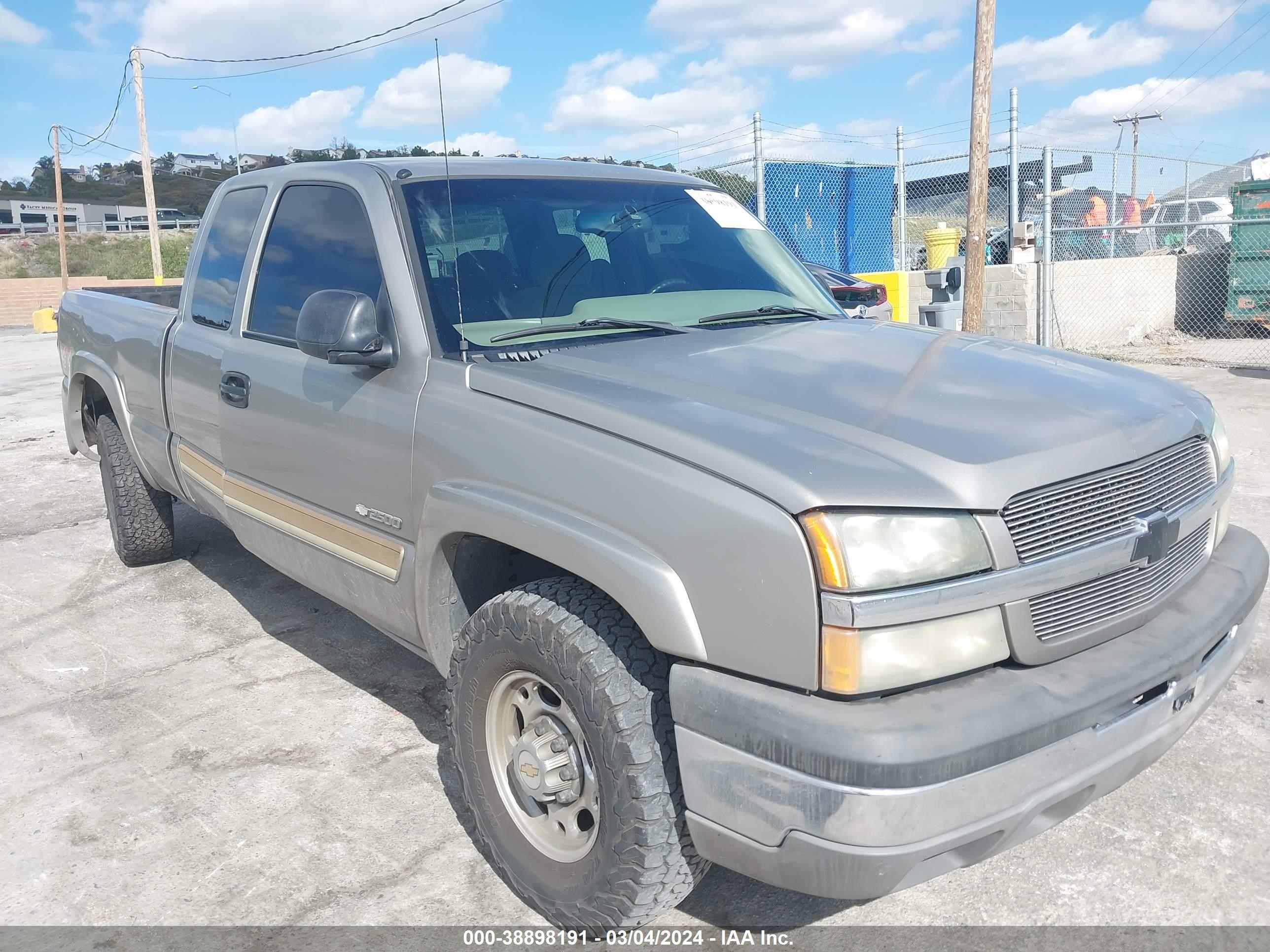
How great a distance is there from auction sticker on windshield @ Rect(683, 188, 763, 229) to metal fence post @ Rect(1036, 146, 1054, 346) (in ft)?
29.4

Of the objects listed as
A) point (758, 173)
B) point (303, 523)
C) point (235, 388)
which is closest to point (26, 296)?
point (758, 173)

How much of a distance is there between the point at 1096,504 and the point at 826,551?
694 mm

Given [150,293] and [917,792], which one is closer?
[917,792]

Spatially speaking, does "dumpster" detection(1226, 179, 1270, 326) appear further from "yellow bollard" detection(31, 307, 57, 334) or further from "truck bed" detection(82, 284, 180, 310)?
"yellow bollard" detection(31, 307, 57, 334)

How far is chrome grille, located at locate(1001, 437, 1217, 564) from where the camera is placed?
2148 mm

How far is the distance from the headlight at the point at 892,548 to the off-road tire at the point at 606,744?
53 centimetres

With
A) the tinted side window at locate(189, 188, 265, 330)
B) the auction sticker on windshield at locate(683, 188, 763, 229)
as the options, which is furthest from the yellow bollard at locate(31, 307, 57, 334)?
the auction sticker on windshield at locate(683, 188, 763, 229)

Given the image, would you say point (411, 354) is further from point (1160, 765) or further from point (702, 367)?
point (1160, 765)

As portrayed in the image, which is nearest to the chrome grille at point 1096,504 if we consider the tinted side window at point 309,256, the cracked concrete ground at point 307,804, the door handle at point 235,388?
the cracked concrete ground at point 307,804

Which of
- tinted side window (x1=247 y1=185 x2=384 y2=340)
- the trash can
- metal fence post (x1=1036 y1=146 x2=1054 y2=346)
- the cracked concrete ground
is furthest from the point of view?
metal fence post (x1=1036 y1=146 x2=1054 y2=346)

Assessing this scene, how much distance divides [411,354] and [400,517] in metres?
→ 0.46

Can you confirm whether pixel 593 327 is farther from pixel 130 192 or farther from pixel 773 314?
pixel 130 192

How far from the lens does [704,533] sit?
6.95 feet

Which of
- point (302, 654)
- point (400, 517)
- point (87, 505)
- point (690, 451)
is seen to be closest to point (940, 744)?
point (690, 451)
